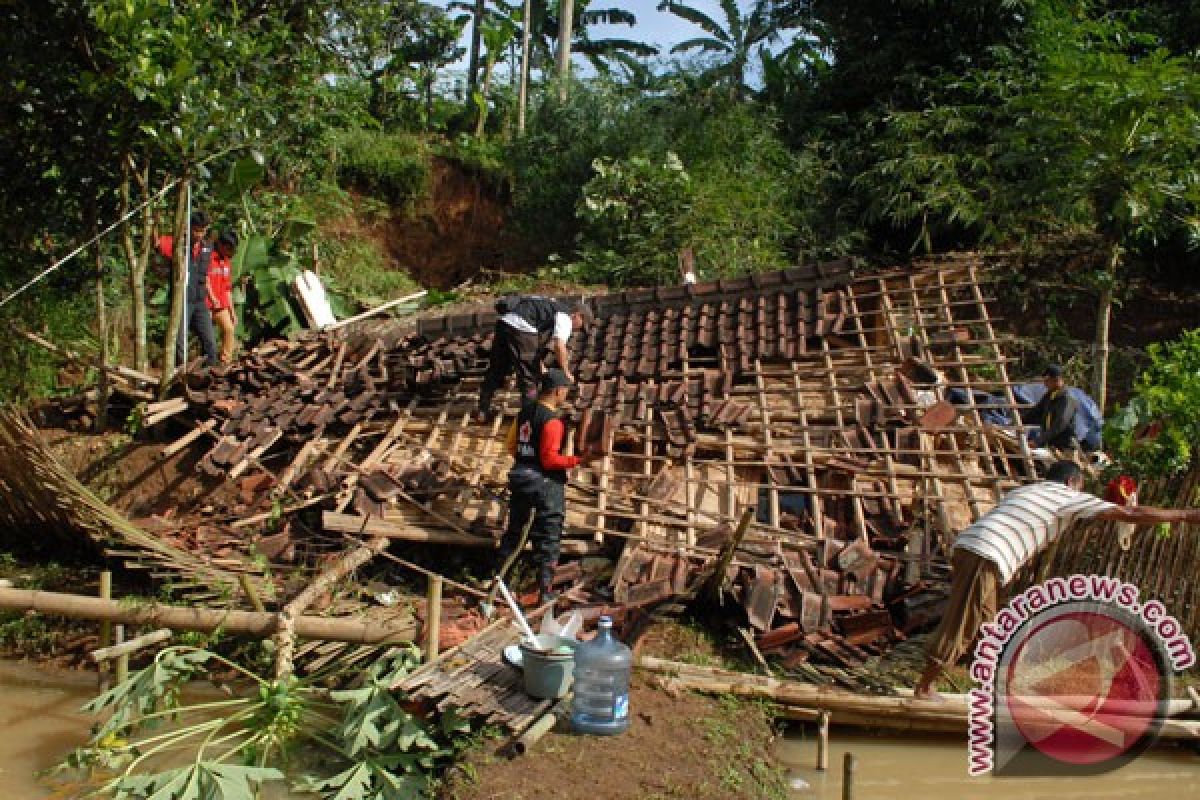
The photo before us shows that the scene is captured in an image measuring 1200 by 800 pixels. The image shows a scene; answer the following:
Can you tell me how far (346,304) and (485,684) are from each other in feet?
28.2

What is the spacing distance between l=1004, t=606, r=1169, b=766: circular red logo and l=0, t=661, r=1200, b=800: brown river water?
17 cm

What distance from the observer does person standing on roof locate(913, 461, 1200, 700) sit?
493cm

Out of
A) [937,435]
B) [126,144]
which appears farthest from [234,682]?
[937,435]

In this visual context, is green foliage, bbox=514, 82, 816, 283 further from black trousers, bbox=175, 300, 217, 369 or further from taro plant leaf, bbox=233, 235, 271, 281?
black trousers, bbox=175, 300, 217, 369

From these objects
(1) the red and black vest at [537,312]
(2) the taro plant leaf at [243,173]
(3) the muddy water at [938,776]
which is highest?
(2) the taro plant leaf at [243,173]

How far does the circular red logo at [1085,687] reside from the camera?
5.13 meters

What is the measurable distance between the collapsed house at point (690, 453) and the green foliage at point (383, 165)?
7.40 metres

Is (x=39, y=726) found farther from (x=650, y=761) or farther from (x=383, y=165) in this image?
(x=383, y=165)

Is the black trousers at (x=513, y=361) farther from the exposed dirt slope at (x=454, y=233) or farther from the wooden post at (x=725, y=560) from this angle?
the exposed dirt slope at (x=454, y=233)

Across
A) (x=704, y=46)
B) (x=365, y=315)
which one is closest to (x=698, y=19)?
(x=704, y=46)

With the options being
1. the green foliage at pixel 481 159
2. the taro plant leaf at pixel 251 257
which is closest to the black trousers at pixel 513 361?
the taro plant leaf at pixel 251 257

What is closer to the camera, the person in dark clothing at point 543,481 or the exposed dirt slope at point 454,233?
the person in dark clothing at point 543,481

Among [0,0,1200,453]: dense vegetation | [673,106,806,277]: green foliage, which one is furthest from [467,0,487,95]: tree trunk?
[673,106,806,277]: green foliage

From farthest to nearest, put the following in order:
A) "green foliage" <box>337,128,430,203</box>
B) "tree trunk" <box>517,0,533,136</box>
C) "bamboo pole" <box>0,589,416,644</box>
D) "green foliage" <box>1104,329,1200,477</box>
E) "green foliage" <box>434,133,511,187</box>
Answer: "tree trunk" <box>517,0,533,136</box> → "green foliage" <box>434,133,511,187</box> → "green foliage" <box>337,128,430,203</box> → "green foliage" <box>1104,329,1200,477</box> → "bamboo pole" <box>0,589,416,644</box>
